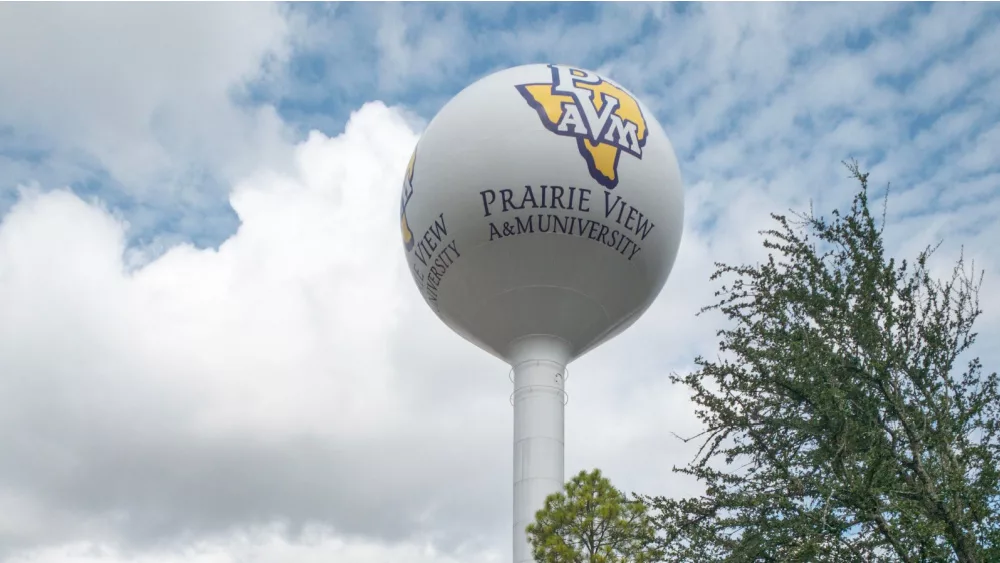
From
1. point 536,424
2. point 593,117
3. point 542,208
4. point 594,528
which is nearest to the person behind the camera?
point 594,528

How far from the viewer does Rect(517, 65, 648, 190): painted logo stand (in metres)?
15.9

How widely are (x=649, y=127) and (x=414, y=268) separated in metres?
5.08

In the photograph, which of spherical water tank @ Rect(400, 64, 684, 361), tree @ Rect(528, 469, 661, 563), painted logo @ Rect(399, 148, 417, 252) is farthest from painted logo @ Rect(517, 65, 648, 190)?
tree @ Rect(528, 469, 661, 563)

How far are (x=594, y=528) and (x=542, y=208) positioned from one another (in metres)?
5.58

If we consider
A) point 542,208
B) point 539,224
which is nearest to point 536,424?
point 539,224

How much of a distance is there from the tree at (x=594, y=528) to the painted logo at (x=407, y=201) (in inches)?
252

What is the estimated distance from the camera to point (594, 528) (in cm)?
1262

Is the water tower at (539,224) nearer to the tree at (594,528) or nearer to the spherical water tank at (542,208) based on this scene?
the spherical water tank at (542,208)

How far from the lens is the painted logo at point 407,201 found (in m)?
17.4

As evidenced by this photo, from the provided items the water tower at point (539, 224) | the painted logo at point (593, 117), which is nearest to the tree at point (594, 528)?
the water tower at point (539, 224)

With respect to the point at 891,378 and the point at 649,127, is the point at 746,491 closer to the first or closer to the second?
the point at 891,378

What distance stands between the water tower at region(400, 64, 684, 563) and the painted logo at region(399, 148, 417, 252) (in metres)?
0.05

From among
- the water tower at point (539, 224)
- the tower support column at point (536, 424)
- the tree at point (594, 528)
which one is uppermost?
the water tower at point (539, 224)

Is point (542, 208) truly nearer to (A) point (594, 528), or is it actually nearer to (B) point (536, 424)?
(B) point (536, 424)
